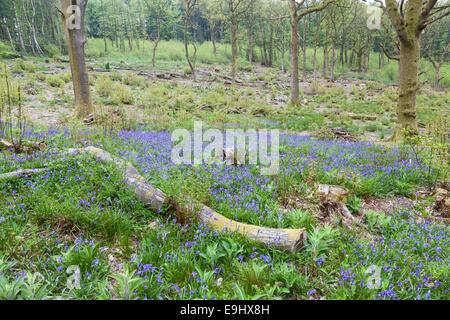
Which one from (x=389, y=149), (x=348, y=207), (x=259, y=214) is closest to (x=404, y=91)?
(x=389, y=149)

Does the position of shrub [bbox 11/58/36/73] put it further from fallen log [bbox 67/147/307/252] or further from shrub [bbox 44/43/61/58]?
fallen log [bbox 67/147/307/252]

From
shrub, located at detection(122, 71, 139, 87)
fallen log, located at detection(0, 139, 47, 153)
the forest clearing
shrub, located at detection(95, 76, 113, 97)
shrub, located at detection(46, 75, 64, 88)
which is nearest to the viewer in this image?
the forest clearing

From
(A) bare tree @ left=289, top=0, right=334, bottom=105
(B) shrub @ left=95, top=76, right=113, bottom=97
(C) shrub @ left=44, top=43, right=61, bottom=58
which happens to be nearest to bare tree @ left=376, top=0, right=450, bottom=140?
(A) bare tree @ left=289, top=0, right=334, bottom=105

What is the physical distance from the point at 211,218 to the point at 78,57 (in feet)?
29.6

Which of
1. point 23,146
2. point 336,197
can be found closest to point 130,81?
point 23,146

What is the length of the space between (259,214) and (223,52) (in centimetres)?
5101

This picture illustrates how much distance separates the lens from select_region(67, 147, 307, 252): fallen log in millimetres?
2889

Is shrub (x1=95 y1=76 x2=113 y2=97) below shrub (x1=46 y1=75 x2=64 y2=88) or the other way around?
below

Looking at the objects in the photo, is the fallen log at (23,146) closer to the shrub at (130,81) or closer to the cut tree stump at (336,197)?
the cut tree stump at (336,197)

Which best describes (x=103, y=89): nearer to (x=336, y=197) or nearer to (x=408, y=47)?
(x=408, y=47)

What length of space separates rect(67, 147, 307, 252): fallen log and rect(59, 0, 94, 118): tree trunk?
674 cm
